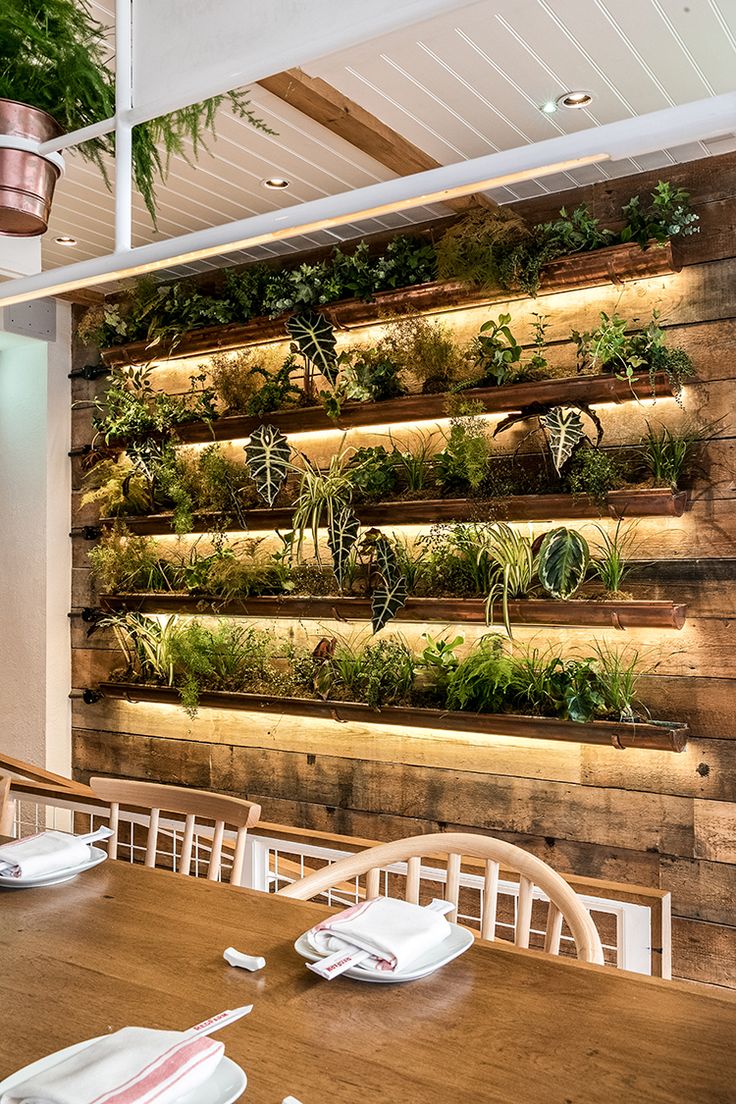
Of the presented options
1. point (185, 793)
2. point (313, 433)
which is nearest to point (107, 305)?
point (313, 433)

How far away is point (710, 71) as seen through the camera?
278 cm

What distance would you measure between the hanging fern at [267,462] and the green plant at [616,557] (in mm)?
1363

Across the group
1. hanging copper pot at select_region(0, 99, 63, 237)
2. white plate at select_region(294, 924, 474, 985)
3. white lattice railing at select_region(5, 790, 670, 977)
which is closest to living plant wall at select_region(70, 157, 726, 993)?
white lattice railing at select_region(5, 790, 670, 977)

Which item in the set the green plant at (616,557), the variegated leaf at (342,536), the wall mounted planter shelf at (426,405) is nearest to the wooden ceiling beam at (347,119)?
the wall mounted planter shelf at (426,405)

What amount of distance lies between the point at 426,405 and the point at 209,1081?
2923 millimetres

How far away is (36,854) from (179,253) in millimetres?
1189

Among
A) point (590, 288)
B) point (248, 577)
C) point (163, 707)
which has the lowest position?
point (163, 707)

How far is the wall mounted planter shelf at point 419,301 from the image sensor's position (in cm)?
341

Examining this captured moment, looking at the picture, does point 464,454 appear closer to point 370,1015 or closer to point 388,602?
point 388,602

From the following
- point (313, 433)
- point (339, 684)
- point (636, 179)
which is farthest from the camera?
point (313, 433)

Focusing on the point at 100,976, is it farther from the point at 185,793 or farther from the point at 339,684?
the point at 339,684

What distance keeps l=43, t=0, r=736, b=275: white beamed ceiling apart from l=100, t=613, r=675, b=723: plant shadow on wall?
1701 mm

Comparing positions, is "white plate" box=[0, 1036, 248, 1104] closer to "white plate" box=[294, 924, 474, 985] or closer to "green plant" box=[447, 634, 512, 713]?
"white plate" box=[294, 924, 474, 985]

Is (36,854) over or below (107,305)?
below
